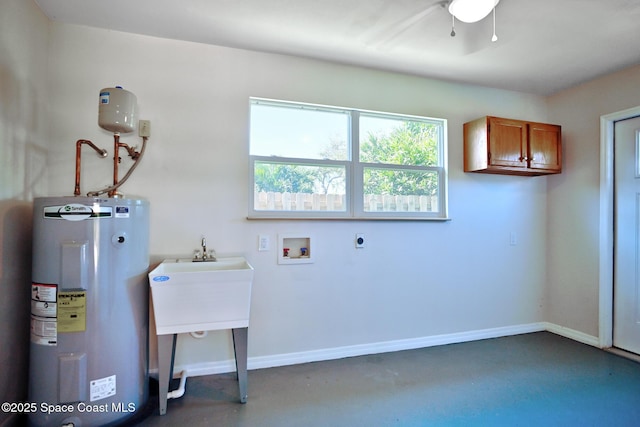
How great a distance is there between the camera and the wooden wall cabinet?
8.89ft

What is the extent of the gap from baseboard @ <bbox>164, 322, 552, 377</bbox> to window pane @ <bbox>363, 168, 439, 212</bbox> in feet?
3.90

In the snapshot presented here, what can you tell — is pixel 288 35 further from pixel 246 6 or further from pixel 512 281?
pixel 512 281

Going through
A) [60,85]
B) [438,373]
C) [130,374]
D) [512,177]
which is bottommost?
[438,373]

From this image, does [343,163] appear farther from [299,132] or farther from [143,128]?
[143,128]

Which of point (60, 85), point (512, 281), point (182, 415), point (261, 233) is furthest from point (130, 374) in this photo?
point (512, 281)

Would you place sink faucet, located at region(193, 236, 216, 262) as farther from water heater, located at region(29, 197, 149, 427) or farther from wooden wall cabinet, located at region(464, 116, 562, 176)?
wooden wall cabinet, located at region(464, 116, 562, 176)

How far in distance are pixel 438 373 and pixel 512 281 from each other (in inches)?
56.4

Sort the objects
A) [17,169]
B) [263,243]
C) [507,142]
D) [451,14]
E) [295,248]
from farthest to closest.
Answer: [507,142], [295,248], [263,243], [451,14], [17,169]

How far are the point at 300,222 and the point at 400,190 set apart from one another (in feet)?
3.30

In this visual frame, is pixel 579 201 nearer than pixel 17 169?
No

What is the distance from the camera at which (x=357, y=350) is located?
2588mm

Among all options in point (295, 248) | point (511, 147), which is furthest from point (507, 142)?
point (295, 248)

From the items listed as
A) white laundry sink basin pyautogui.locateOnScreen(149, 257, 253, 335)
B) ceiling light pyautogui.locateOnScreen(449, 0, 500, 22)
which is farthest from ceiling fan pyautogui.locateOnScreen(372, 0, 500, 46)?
white laundry sink basin pyautogui.locateOnScreen(149, 257, 253, 335)

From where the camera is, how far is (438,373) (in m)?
2.29
